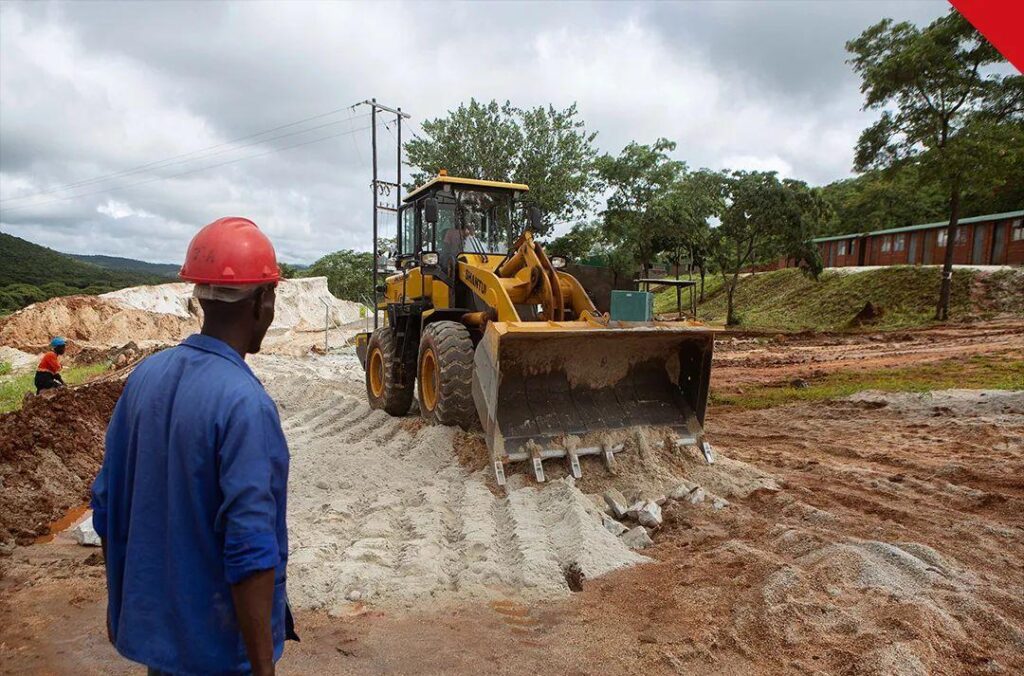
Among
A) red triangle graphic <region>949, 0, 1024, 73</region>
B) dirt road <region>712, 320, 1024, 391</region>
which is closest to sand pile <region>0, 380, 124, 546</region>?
red triangle graphic <region>949, 0, 1024, 73</region>

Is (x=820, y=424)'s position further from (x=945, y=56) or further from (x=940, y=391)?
(x=945, y=56)

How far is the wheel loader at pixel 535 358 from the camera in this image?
597 centimetres

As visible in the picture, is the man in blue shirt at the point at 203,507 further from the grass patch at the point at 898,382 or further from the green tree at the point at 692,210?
the green tree at the point at 692,210

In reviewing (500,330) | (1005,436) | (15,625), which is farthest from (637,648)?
(1005,436)

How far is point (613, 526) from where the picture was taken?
5.01 meters

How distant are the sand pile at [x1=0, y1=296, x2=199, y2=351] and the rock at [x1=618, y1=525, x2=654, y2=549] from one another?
74.1 feet

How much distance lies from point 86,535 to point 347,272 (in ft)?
186

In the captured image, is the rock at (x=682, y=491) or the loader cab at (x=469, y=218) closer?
the rock at (x=682, y=491)

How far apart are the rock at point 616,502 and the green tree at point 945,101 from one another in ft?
65.2

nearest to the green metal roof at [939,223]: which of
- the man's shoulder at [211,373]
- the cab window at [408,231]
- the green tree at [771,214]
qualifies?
the green tree at [771,214]

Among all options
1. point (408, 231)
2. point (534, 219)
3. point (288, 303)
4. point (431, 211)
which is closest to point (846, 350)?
point (534, 219)

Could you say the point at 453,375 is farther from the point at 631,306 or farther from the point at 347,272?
the point at 347,272

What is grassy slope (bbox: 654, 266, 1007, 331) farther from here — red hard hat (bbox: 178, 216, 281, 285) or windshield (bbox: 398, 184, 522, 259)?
red hard hat (bbox: 178, 216, 281, 285)

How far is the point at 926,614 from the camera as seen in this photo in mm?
3395
